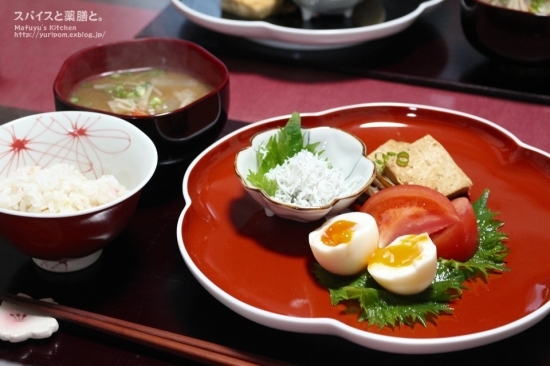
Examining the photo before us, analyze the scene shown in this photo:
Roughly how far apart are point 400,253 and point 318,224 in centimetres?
30

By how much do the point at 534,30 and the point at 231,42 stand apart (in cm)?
119

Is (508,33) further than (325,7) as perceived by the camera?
No

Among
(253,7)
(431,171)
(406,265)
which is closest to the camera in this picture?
(406,265)

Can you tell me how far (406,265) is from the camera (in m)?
1.29

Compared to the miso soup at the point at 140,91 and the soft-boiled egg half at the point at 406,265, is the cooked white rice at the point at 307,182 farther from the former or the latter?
the miso soup at the point at 140,91

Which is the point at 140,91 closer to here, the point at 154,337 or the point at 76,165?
the point at 76,165

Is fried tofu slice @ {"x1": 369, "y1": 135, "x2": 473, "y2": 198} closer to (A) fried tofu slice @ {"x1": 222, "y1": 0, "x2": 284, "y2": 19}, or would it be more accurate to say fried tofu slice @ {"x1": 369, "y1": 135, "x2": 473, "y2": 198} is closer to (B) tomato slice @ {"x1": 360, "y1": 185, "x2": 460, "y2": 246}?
(B) tomato slice @ {"x1": 360, "y1": 185, "x2": 460, "y2": 246}

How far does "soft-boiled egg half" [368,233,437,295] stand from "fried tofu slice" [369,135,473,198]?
0.30 metres

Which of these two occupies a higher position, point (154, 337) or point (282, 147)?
point (282, 147)

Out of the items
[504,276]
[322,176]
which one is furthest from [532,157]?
[322,176]

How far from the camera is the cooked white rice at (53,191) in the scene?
141cm

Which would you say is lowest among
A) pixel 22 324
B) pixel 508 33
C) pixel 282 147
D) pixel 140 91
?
pixel 22 324

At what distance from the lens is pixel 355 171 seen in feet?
5.30

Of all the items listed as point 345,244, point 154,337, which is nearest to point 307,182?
point 345,244
